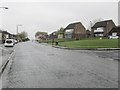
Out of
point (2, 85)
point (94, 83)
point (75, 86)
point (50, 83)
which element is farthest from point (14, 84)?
point (94, 83)

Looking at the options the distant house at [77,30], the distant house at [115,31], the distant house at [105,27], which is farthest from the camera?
the distant house at [77,30]

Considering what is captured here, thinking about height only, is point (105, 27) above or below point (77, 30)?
above

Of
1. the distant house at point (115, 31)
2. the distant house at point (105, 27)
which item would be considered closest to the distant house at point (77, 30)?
the distant house at point (105, 27)

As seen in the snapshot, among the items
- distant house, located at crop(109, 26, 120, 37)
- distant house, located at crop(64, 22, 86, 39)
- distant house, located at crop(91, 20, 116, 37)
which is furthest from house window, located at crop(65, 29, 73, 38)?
distant house, located at crop(109, 26, 120, 37)

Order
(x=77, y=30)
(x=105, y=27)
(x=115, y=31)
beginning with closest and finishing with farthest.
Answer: (x=115, y=31), (x=105, y=27), (x=77, y=30)

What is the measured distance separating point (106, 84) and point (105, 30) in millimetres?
96165

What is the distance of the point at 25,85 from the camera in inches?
302

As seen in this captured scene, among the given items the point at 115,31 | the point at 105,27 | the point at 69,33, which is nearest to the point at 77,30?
the point at 69,33

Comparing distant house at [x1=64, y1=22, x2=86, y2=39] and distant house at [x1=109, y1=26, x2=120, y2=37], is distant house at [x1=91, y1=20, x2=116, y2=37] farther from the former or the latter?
distant house at [x1=64, y1=22, x2=86, y2=39]

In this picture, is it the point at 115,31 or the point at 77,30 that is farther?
the point at 77,30

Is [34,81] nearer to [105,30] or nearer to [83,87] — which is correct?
[83,87]

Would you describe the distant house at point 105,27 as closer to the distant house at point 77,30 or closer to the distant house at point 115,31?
the distant house at point 115,31

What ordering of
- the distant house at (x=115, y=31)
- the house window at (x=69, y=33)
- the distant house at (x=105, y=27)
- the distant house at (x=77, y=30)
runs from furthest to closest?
the house window at (x=69, y=33), the distant house at (x=77, y=30), the distant house at (x=105, y=27), the distant house at (x=115, y=31)

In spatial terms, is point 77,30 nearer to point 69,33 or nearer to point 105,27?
point 69,33
